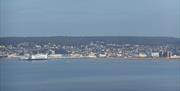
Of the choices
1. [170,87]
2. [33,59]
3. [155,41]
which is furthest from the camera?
[155,41]

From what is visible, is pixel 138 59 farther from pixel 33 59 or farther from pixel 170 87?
pixel 170 87

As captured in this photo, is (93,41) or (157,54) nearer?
(157,54)

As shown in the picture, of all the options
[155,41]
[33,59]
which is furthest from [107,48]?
[33,59]

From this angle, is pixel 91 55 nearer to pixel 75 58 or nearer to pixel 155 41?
pixel 75 58

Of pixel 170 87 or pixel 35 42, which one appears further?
pixel 35 42

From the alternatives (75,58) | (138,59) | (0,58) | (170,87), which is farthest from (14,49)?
(170,87)

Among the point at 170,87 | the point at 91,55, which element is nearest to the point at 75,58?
the point at 91,55

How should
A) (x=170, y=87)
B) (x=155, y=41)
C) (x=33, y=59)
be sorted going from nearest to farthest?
(x=170, y=87) < (x=33, y=59) < (x=155, y=41)
